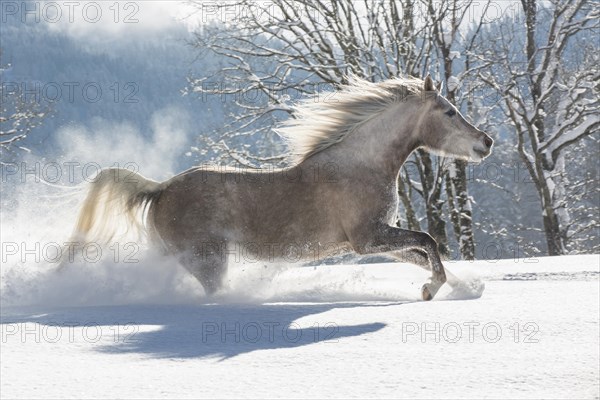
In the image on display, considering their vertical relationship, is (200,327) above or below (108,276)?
below

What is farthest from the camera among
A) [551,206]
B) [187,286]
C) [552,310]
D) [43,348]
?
[551,206]

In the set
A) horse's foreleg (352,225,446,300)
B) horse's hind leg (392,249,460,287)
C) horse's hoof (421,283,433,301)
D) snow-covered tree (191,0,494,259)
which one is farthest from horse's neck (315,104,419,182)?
snow-covered tree (191,0,494,259)

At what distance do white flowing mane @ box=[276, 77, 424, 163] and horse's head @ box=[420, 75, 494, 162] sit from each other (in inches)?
7.6

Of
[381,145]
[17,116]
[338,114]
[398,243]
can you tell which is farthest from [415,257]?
[17,116]

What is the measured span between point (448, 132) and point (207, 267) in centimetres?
275

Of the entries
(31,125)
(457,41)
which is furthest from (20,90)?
(457,41)

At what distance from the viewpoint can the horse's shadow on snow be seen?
3.79 m

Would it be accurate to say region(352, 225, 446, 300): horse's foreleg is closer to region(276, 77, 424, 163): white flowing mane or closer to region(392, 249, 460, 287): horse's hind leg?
region(392, 249, 460, 287): horse's hind leg

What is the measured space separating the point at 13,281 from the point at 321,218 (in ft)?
8.93

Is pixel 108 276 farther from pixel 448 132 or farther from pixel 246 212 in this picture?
pixel 448 132

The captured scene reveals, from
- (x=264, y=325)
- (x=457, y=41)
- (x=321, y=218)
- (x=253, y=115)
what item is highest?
(x=457, y=41)

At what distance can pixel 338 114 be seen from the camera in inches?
289

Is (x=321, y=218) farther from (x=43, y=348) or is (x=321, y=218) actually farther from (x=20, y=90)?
(x=20, y=90)

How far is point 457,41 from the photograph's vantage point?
17.3 meters
